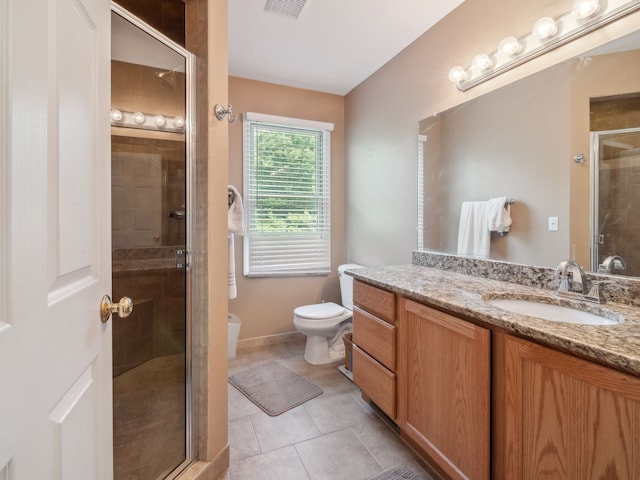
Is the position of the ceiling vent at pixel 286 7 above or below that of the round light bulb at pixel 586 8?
above

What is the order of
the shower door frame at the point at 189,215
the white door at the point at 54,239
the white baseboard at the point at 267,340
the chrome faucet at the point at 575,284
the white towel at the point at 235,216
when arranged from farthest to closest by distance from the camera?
the white baseboard at the point at 267,340 → the white towel at the point at 235,216 → the shower door frame at the point at 189,215 → the chrome faucet at the point at 575,284 → the white door at the point at 54,239

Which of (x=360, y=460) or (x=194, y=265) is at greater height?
(x=194, y=265)

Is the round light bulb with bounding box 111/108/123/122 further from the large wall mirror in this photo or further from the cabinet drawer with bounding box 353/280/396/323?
the large wall mirror

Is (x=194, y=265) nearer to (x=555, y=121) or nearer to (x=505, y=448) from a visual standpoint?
(x=505, y=448)

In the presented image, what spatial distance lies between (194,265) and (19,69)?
101cm

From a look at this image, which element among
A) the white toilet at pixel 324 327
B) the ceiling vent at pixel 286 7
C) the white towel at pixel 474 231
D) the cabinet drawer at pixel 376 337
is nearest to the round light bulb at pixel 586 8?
the white towel at pixel 474 231

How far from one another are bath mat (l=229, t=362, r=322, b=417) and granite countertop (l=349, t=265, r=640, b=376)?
0.95m

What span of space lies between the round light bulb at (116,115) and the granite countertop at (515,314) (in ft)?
5.01

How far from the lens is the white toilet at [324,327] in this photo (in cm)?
241

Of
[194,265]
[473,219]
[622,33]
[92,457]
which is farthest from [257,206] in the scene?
[622,33]

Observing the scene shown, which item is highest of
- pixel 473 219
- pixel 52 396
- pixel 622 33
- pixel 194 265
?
pixel 622 33

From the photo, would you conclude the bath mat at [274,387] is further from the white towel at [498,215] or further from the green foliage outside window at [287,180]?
the white towel at [498,215]

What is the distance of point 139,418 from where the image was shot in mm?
1450

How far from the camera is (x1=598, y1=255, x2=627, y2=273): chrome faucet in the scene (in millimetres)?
1225
